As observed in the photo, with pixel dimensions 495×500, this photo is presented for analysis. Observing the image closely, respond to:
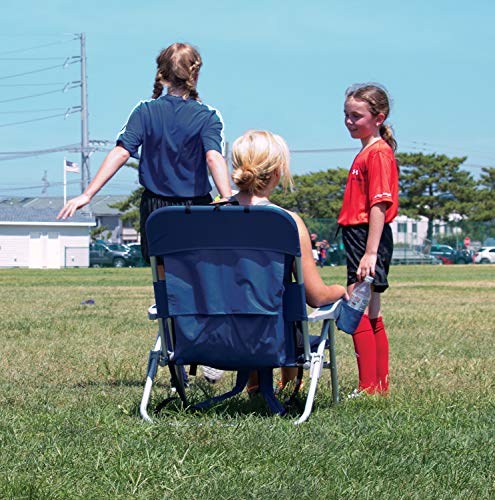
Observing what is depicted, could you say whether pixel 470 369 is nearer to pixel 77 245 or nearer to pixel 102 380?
pixel 102 380

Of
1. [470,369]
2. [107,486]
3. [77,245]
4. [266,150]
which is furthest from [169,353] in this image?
[77,245]

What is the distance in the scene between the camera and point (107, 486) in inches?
122

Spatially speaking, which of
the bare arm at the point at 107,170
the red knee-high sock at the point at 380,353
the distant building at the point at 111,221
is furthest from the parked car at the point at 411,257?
the bare arm at the point at 107,170

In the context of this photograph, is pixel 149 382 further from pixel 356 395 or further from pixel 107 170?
pixel 107 170

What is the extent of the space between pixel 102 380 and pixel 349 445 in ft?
8.29

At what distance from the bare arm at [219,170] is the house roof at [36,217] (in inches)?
2601

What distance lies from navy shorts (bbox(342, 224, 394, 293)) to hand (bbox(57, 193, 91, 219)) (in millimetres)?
1397

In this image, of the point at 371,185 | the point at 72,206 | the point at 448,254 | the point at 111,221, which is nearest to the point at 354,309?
the point at 371,185

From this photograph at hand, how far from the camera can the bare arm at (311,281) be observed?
4316 mm

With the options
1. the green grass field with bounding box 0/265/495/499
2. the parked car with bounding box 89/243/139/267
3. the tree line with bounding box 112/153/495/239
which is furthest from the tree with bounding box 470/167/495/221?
the green grass field with bounding box 0/265/495/499

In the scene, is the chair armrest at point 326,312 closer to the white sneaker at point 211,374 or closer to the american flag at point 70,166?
the white sneaker at point 211,374

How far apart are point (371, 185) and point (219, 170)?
0.79 meters

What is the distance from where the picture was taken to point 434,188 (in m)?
77.6

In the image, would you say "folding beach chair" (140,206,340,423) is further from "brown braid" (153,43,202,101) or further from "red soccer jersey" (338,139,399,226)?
"brown braid" (153,43,202,101)
